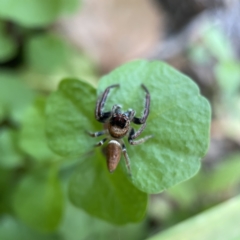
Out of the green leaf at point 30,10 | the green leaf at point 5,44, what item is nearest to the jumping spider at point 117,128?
the green leaf at point 30,10

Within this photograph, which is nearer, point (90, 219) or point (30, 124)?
point (30, 124)

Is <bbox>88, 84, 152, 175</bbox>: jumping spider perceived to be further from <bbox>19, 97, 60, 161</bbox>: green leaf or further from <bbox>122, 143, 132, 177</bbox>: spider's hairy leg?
<bbox>19, 97, 60, 161</bbox>: green leaf

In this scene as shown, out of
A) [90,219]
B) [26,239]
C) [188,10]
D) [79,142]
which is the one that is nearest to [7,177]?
[26,239]

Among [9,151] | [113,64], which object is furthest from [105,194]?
[113,64]

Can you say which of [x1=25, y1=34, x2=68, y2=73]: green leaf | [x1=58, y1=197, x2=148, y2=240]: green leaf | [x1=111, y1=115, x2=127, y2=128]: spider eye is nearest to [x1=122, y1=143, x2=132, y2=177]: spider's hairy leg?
[x1=111, y1=115, x2=127, y2=128]: spider eye

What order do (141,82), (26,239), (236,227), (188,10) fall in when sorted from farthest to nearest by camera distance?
(188,10), (26,239), (236,227), (141,82)

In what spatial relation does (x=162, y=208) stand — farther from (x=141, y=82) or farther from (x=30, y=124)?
(x=141, y=82)
